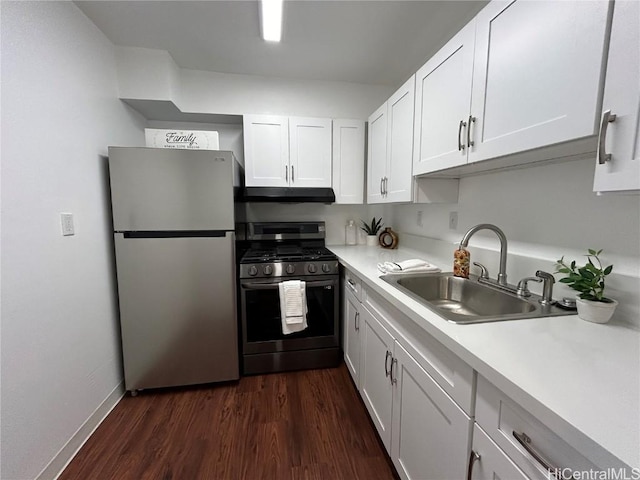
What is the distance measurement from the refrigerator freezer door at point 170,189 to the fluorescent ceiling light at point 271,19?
81cm

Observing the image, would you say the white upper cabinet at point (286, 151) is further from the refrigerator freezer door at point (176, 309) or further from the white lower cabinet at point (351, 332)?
the white lower cabinet at point (351, 332)

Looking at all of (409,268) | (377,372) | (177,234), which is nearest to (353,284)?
(409,268)

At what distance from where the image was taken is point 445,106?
4.27 feet

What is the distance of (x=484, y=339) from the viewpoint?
768 mm

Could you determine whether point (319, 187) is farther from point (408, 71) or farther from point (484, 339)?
point (484, 339)

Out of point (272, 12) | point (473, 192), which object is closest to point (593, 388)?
point (473, 192)

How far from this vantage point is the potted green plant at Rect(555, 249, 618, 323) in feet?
2.86

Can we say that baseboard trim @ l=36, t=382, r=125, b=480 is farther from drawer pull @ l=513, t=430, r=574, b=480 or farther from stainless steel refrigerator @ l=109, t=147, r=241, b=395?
drawer pull @ l=513, t=430, r=574, b=480

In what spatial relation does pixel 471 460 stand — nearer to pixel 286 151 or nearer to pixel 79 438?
pixel 79 438

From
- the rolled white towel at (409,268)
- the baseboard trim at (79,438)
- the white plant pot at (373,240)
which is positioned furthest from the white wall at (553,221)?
the baseboard trim at (79,438)

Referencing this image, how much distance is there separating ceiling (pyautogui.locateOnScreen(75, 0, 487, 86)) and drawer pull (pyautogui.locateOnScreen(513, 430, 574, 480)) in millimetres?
1986

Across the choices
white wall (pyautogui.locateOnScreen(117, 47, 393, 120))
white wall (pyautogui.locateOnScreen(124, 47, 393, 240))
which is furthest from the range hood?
white wall (pyautogui.locateOnScreen(117, 47, 393, 120))

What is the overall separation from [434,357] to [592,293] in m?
0.59

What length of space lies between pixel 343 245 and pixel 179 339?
167cm
